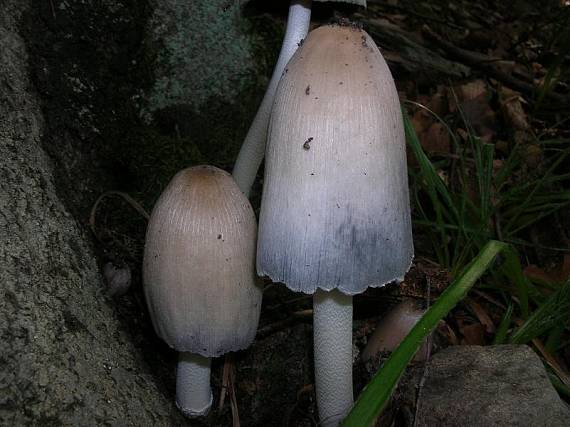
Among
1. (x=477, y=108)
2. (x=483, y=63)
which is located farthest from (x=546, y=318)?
(x=483, y=63)

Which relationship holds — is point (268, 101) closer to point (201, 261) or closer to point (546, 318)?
point (201, 261)

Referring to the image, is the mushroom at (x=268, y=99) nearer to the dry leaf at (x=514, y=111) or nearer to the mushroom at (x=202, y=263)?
the mushroom at (x=202, y=263)

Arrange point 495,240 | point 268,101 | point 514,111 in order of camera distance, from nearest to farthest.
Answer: point 495,240 → point 268,101 → point 514,111

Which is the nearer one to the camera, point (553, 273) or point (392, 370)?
point (392, 370)

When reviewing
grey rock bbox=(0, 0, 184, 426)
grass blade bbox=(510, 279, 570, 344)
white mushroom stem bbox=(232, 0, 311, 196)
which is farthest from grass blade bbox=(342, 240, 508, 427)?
white mushroom stem bbox=(232, 0, 311, 196)

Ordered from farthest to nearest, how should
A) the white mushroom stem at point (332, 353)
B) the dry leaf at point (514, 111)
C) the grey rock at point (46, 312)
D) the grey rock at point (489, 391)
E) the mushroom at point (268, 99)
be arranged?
1. the dry leaf at point (514, 111)
2. the mushroom at point (268, 99)
3. the white mushroom stem at point (332, 353)
4. the grey rock at point (489, 391)
5. the grey rock at point (46, 312)

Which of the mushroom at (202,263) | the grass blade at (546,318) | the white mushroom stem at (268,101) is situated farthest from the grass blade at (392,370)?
the white mushroom stem at (268,101)

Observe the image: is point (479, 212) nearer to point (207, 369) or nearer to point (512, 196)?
point (512, 196)
